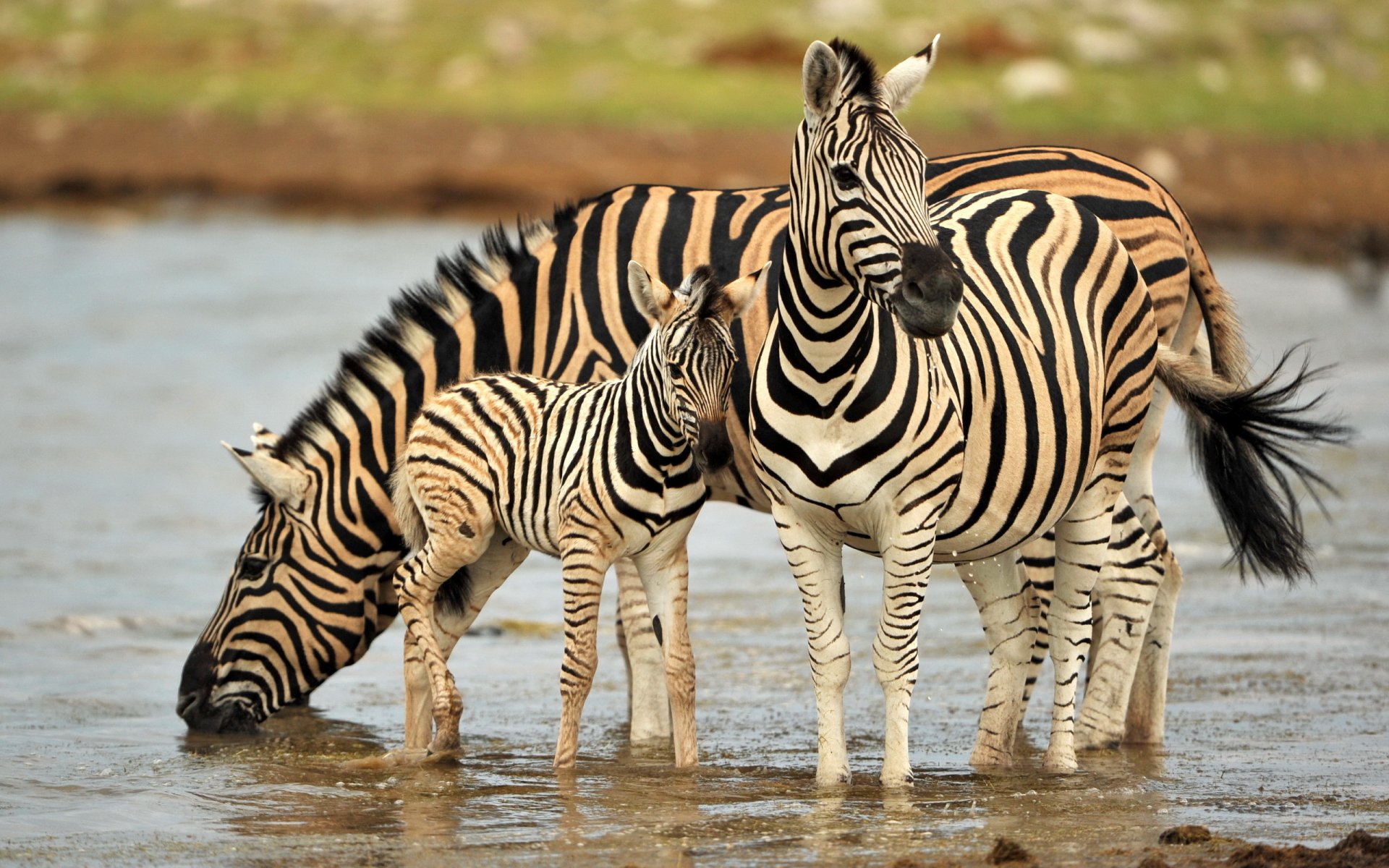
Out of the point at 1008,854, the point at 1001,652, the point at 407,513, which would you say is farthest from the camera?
the point at 407,513

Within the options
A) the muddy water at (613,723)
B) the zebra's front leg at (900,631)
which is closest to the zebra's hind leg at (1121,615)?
the muddy water at (613,723)

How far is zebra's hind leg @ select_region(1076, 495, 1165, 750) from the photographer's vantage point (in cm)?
778

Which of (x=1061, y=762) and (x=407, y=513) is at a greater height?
(x=407, y=513)

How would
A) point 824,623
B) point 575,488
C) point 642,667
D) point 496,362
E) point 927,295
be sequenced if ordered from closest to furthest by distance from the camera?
point 927,295 < point 824,623 < point 575,488 < point 642,667 < point 496,362

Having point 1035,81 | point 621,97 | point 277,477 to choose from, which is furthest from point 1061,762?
point 1035,81

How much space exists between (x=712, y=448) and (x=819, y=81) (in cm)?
139

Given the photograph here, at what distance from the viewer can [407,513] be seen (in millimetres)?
7918

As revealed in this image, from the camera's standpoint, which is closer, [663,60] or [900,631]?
[900,631]

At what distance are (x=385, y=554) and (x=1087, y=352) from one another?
3385mm

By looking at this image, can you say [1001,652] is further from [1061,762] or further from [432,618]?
[432,618]

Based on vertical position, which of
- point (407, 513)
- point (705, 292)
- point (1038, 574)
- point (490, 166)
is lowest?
point (1038, 574)

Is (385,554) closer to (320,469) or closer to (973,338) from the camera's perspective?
(320,469)

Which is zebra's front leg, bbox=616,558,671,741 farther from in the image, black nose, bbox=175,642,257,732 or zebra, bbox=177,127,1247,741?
black nose, bbox=175,642,257,732

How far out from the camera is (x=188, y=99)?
36000 millimetres
